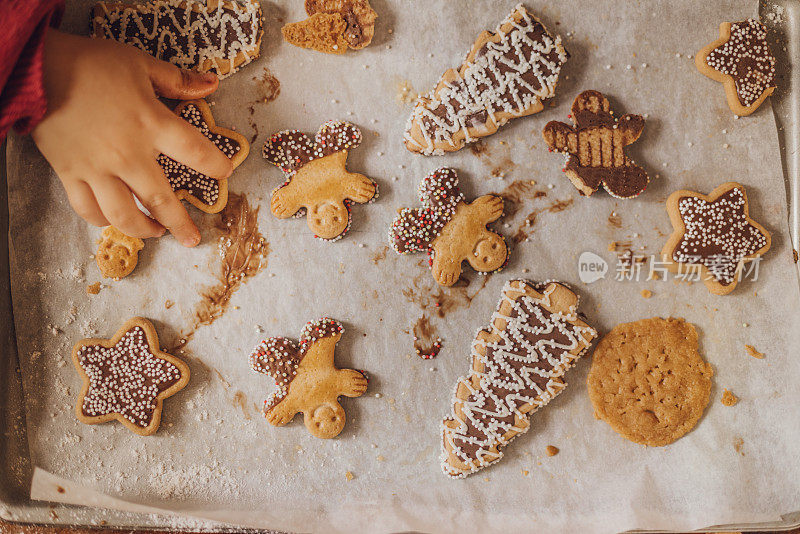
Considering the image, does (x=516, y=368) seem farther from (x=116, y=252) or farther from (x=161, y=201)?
(x=116, y=252)

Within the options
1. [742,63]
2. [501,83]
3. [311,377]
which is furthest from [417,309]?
[742,63]

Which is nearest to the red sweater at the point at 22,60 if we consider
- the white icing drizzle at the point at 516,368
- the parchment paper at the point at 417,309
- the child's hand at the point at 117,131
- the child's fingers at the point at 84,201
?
the child's hand at the point at 117,131

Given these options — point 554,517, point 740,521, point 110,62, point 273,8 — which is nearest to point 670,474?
point 740,521

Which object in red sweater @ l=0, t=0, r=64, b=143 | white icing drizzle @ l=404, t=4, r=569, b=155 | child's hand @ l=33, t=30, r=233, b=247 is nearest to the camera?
red sweater @ l=0, t=0, r=64, b=143

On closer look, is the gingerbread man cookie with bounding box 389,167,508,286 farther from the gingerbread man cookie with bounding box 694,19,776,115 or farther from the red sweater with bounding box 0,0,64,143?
the red sweater with bounding box 0,0,64,143

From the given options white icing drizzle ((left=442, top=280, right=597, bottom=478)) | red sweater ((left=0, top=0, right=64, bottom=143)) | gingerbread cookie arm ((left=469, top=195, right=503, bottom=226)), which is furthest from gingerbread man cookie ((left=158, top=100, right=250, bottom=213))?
white icing drizzle ((left=442, top=280, right=597, bottom=478))

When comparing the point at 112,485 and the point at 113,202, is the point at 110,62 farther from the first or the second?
the point at 112,485
